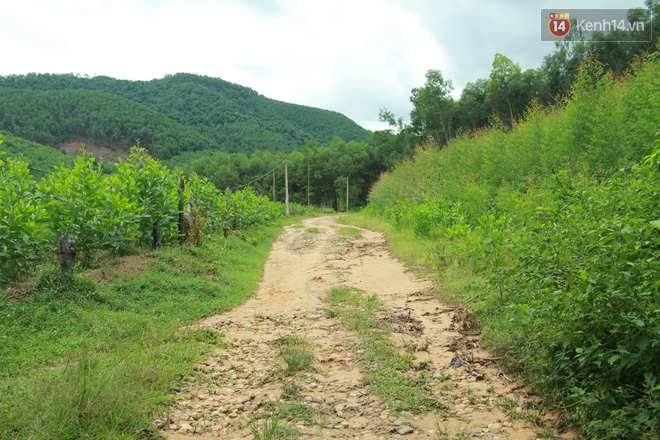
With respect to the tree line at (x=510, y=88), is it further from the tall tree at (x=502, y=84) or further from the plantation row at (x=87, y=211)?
the plantation row at (x=87, y=211)

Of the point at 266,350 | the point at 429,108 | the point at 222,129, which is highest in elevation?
the point at 222,129

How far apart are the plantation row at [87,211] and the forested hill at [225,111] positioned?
230 feet

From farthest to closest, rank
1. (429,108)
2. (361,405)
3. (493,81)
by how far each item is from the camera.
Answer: (429,108) < (493,81) < (361,405)

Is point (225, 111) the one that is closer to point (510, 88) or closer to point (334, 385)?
point (510, 88)

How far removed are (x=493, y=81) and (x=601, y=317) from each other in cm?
3991

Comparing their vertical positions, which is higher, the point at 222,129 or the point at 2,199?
the point at 222,129

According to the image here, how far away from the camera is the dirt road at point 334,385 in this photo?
3078 mm

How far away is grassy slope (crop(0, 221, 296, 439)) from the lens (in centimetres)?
291

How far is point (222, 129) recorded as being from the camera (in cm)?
8369

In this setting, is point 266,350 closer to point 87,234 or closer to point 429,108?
point 87,234

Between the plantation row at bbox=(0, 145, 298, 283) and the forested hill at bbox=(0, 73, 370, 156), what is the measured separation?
70.0m

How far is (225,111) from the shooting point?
289 feet

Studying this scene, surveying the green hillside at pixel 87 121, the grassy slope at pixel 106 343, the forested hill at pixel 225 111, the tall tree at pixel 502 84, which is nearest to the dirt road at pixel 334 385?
the grassy slope at pixel 106 343

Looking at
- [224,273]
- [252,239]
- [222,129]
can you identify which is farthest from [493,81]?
[222,129]
